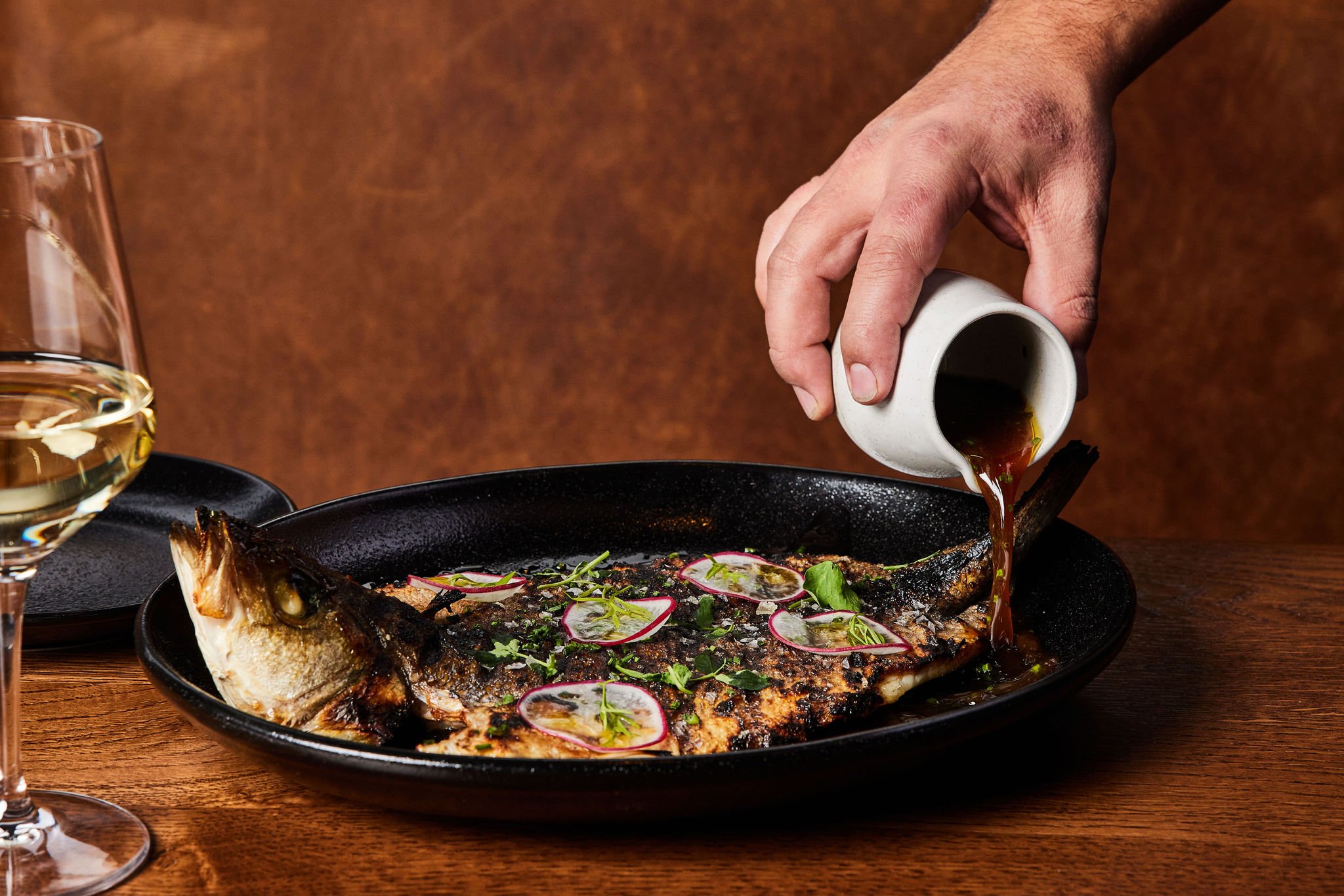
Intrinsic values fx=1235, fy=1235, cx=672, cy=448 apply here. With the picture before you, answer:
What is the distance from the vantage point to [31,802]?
1.07m

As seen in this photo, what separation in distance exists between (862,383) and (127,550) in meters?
1.16

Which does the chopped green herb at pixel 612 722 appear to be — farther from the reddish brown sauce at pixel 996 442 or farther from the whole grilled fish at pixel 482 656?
the reddish brown sauce at pixel 996 442

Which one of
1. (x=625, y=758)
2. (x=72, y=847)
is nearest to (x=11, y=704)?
(x=72, y=847)

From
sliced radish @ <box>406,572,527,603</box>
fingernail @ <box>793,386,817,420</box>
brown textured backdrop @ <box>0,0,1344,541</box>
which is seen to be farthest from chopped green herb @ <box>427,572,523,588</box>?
brown textured backdrop @ <box>0,0,1344,541</box>

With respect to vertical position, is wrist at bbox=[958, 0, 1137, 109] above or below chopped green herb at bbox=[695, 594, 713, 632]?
above

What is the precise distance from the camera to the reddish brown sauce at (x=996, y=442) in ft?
4.93

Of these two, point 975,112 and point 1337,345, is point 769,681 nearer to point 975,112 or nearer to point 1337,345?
point 975,112

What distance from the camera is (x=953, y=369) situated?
158cm

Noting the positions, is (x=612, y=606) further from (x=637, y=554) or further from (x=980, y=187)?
(x=980, y=187)

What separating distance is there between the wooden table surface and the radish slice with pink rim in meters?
0.43

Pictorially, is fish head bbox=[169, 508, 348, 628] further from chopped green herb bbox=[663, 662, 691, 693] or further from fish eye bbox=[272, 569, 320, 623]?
chopped green herb bbox=[663, 662, 691, 693]

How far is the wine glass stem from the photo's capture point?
100 cm

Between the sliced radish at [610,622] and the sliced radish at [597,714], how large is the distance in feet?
0.36

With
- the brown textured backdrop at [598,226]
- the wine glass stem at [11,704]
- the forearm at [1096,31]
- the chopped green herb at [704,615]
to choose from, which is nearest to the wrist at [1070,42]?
the forearm at [1096,31]
